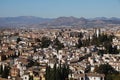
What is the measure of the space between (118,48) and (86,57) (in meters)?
5.06

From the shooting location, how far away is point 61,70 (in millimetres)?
17984

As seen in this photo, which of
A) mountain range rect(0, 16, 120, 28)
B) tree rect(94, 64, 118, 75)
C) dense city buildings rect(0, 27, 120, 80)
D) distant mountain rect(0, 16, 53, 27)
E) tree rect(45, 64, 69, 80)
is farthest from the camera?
distant mountain rect(0, 16, 53, 27)

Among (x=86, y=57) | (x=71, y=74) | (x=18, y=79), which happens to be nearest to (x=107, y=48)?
(x=86, y=57)

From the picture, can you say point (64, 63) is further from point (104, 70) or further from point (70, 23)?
point (70, 23)

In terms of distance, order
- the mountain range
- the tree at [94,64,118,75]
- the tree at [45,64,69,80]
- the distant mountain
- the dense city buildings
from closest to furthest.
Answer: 1. the tree at [45,64,69,80]
2. the dense city buildings
3. the tree at [94,64,118,75]
4. the mountain range
5. the distant mountain

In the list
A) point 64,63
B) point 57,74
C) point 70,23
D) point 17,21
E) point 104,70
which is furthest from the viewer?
point 17,21

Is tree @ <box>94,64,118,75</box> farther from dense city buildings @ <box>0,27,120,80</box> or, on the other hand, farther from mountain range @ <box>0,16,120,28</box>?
mountain range @ <box>0,16,120,28</box>

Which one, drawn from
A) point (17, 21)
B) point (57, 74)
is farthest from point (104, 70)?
point (17, 21)

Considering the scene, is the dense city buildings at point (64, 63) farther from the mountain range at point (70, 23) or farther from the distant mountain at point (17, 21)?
the distant mountain at point (17, 21)

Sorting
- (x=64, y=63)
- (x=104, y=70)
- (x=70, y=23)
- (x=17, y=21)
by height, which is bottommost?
(x=17, y=21)

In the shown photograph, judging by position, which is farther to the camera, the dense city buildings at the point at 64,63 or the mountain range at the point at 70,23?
the mountain range at the point at 70,23

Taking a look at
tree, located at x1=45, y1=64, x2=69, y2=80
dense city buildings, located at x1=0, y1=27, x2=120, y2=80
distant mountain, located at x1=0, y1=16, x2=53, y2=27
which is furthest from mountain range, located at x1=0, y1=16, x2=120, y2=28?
tree, located at x1=45, y1=64, x2=69, y2=80

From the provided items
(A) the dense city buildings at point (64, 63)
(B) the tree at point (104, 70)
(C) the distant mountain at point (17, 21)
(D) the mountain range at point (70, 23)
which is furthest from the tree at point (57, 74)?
(C) the distant mountain at point (17, 21)

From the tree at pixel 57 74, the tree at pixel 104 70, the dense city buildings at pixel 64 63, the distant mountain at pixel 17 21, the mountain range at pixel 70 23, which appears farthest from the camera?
the distant mountain at pixel 17 21
